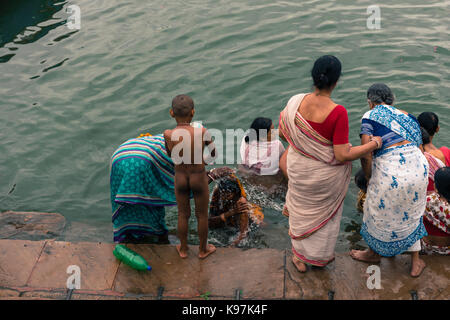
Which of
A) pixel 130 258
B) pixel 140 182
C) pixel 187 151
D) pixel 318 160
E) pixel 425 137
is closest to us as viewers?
pixel 318 160

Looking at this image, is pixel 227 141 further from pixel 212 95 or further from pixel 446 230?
pixel 446 230

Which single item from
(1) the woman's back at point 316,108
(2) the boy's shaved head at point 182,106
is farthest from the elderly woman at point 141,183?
(1) the woman's back at point 316,108

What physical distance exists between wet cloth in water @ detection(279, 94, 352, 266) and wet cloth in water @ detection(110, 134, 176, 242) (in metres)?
1.34

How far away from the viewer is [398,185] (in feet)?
12.0

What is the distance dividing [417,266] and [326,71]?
81.4 inches

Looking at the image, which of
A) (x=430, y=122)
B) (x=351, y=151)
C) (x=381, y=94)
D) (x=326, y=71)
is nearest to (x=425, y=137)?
(x=430, y=122)

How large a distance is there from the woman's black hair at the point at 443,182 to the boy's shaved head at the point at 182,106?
7.64ft

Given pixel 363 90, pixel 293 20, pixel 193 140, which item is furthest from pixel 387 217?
pixel 293 20

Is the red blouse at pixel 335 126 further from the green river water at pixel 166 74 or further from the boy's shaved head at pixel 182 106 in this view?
the green river water at pixel 166 74

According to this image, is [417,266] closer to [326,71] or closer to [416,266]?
[416,266]

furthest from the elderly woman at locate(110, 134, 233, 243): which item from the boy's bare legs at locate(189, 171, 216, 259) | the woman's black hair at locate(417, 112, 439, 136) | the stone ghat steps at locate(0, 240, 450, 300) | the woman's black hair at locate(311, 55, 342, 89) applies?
the woman's black hair at locate(417, 112, 439, 136)

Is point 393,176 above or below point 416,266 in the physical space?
above

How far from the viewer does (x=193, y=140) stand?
152 inches

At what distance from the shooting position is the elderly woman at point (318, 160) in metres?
3.42
